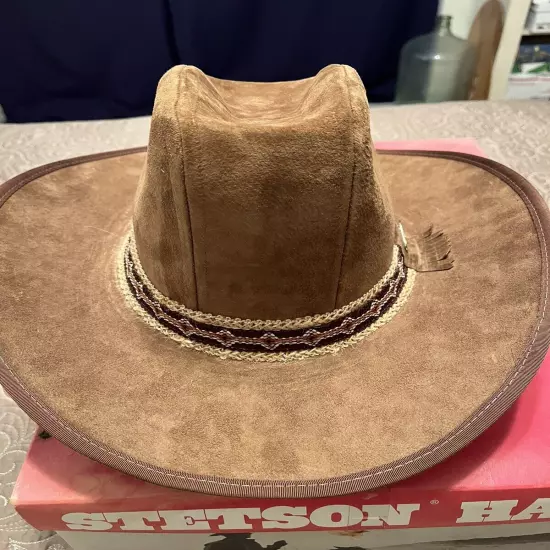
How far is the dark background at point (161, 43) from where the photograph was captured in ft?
6.41

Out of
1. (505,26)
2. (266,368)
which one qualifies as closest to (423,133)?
(505,26)

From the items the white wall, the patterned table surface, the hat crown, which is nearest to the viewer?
the hat crown

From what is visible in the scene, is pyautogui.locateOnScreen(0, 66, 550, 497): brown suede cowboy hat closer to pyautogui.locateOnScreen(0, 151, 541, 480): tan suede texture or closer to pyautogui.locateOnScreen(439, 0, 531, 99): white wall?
pyautogui.locateOnScreen(0, 151, 541, 480): tan suede texture

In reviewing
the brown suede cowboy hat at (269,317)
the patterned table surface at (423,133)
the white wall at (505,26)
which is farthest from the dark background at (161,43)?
the brown suede cowboy hat at (269,317)

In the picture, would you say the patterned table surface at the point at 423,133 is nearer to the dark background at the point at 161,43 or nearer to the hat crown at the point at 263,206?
the dark background at the point at 161,43

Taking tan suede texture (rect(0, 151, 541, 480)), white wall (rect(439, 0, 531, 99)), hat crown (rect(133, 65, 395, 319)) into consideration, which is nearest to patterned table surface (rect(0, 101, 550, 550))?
white wall (rect(439, 0, 531, 99))

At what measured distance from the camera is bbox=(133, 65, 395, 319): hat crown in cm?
61

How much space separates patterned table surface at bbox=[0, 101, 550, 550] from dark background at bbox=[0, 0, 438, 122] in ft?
1.41

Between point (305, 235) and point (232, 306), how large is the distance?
14 centimetres

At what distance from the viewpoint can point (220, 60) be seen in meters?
2.10

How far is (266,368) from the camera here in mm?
724

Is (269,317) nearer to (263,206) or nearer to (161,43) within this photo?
(263,206)

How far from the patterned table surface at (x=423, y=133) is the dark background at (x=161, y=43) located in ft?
1.41

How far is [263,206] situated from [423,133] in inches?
46.0
